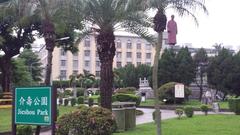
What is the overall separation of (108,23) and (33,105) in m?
8.55

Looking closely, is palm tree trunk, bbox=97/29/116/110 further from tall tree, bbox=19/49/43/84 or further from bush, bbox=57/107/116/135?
tall tree, bbox=19/49/43/84

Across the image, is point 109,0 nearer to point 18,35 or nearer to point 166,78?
point 18,35

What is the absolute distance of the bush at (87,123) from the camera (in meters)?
11.8

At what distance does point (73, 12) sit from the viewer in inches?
695

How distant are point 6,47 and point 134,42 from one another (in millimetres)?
81619

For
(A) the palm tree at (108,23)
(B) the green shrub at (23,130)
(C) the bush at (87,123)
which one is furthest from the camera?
(A) the palm tree at (108,23)

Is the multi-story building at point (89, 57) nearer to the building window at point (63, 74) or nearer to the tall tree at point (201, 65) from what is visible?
the building window at point (63, 74)

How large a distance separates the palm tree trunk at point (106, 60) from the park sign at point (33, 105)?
26.1ft

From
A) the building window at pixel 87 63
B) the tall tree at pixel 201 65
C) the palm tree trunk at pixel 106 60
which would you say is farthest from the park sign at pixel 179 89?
the building window at pixel 87 63

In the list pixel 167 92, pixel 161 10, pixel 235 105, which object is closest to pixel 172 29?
pixel 161 10

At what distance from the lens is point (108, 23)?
17547mm

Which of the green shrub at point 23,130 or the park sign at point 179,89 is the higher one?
the park sign at point 179,89

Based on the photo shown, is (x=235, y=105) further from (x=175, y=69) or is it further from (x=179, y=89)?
(x=175, y=69)

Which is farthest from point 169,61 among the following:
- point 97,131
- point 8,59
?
point 97,131
